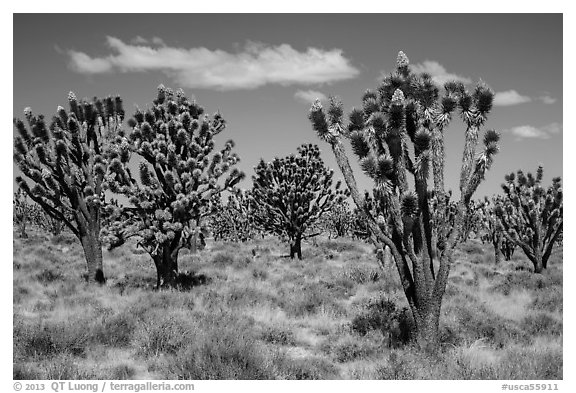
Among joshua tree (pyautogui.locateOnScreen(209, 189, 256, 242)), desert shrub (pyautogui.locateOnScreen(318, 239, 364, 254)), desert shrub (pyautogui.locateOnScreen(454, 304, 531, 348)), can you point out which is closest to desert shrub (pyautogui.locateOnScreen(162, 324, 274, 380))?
desert shrub (pyautogui.locateOnScreen(454, 304, 531, 348))

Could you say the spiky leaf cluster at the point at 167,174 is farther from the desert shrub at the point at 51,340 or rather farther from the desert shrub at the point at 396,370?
the desert shrub at the point at 396,370

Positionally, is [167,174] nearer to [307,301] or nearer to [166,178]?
[166,178]

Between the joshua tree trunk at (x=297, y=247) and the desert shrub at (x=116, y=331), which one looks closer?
the desert shrub at (x=116, y=331)

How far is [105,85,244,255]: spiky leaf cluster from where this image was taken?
512 inches

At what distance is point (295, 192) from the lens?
25125 millimetres

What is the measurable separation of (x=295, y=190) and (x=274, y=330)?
1603 centimetres

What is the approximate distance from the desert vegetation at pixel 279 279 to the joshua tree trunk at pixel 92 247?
37mm

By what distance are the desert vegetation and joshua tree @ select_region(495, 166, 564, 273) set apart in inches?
2.7

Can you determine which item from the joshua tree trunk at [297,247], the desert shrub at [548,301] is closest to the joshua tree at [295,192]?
the joshua tree trunk at [297,247]

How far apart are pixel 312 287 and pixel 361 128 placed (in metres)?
7.22

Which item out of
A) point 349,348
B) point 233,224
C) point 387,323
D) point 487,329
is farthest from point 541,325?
point 233,224

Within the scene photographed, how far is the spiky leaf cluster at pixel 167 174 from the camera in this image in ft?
42.7

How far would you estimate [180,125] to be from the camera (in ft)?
44.7
